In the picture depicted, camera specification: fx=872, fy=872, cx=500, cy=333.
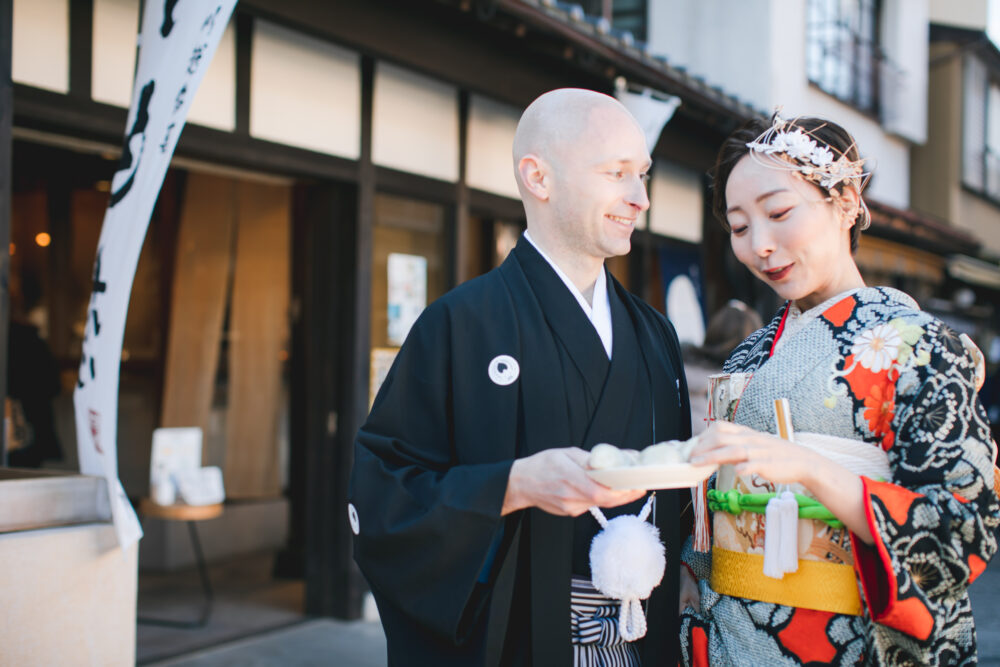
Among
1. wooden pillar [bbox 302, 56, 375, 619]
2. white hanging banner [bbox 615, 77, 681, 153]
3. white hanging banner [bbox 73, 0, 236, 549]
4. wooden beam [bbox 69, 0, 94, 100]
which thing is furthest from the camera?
white hanging banner [bbox 615, 77, 681, 153]

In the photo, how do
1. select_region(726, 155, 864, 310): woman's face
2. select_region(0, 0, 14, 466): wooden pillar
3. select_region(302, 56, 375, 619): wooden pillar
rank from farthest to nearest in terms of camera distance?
select_region(302, 56, 375, 619): wooden pillar, select_region(0, 0, 14, 466): wooden pillar, select_region(726, 155, 864, 310): woman's face

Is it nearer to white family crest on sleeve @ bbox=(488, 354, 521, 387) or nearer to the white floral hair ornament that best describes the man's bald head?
the white floral hair ornament

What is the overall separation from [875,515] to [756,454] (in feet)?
1.08

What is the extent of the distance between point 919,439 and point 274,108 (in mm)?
3991

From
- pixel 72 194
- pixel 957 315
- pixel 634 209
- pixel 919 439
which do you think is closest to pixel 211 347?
pixel 72 194

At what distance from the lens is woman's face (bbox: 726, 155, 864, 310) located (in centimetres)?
200

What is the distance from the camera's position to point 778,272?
6.71 feet

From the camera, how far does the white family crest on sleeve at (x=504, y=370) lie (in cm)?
201

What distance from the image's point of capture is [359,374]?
538cm

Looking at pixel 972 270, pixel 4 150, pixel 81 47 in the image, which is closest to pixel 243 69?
pixel 81 47

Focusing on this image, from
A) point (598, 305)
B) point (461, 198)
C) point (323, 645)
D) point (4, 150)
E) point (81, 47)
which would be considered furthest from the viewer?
point (461, 198)

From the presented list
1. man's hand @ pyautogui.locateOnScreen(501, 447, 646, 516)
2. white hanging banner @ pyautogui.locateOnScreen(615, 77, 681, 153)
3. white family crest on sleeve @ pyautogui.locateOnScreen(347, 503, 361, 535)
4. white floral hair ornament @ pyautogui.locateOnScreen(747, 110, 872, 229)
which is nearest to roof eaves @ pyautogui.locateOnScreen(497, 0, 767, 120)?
white hanging banner @ pyautogui.locateOnScreen(615, 77, 681, 153)

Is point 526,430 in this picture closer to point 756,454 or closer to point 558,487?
point 558,487

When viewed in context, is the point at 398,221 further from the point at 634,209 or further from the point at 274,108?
the point at 634,209
